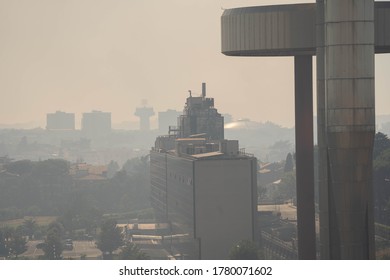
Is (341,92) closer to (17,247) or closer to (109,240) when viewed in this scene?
(17,247)

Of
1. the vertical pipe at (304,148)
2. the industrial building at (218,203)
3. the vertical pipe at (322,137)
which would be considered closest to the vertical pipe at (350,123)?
the vertical pipe at (322,137)

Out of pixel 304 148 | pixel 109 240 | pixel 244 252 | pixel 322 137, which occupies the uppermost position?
pixel 322 137

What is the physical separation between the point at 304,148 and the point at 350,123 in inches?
371

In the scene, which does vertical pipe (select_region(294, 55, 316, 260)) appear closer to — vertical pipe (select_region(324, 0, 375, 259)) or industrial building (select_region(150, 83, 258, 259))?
vertical pipe (select_region(324, 0, 375, 259))

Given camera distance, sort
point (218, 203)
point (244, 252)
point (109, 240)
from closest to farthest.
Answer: point (244, 252) < point (218, 203) < point (109, 240)

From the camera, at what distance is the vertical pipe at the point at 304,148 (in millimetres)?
54500

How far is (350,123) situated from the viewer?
148 ft

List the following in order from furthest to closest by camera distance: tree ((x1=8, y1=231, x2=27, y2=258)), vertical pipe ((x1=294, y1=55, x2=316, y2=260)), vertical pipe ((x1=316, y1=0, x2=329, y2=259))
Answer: tree ((x1=8, y1=231, x2=27, y2=258)), vertical pipe ((x1=294, y1=55, x2=316, y2=260)), vertical pipe ((x1=316, y1=0, x2=329, y2=259))

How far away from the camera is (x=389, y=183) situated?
556ft

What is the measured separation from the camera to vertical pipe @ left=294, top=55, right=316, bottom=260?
179 feet

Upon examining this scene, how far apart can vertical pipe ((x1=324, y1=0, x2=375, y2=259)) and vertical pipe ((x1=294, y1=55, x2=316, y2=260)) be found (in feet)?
26.0

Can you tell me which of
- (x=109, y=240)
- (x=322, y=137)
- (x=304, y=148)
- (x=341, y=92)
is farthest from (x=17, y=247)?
(x=341, y=92)

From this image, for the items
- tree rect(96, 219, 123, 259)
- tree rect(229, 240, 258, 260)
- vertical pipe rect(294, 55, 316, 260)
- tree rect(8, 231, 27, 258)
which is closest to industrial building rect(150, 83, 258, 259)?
tree rect(96, 219, 123, 259)

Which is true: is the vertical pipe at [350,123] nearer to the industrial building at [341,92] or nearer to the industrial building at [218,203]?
the industrial building at [341,92]
